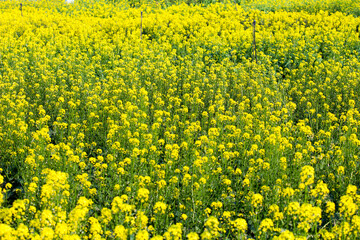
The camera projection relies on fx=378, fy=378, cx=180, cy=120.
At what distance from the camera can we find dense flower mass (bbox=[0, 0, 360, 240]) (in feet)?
14.9

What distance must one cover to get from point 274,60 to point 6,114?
742cm

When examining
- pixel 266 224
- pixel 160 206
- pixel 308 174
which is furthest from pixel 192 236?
pixel 308 174

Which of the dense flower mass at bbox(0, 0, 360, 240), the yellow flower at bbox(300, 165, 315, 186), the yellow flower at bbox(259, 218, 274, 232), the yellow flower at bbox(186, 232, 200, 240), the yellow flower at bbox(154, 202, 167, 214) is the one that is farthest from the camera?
the yellow flower at bbox(300, 165, 315, 186)

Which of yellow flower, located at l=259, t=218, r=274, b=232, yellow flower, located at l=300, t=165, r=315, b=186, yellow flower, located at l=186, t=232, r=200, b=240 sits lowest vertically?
yellow flower, located at l=259, t=218, r=274, b=232

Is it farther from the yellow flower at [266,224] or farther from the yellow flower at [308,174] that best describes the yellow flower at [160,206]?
the yellow flower at [308,174]

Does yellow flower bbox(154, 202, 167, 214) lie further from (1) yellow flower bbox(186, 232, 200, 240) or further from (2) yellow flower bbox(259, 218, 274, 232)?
(2) yellow flower bbox(259, 218, 274, 232)

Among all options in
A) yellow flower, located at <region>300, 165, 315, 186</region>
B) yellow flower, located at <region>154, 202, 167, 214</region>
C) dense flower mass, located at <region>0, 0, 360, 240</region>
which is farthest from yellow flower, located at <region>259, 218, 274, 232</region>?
yellow flower, located at <region>154, 202, 167, 214</region>

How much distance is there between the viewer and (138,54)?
1127cm

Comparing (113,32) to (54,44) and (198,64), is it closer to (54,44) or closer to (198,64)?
(54,44)

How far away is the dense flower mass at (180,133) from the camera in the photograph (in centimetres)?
454

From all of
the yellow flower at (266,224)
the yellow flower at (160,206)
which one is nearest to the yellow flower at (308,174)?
the yellow flower at (266,224)

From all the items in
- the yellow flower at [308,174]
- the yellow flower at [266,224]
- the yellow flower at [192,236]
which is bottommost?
the yellow flower at [266,224]

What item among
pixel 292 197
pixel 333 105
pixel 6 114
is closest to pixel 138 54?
pixel 6 114

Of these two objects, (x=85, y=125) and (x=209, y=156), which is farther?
(x=85, y=125)
